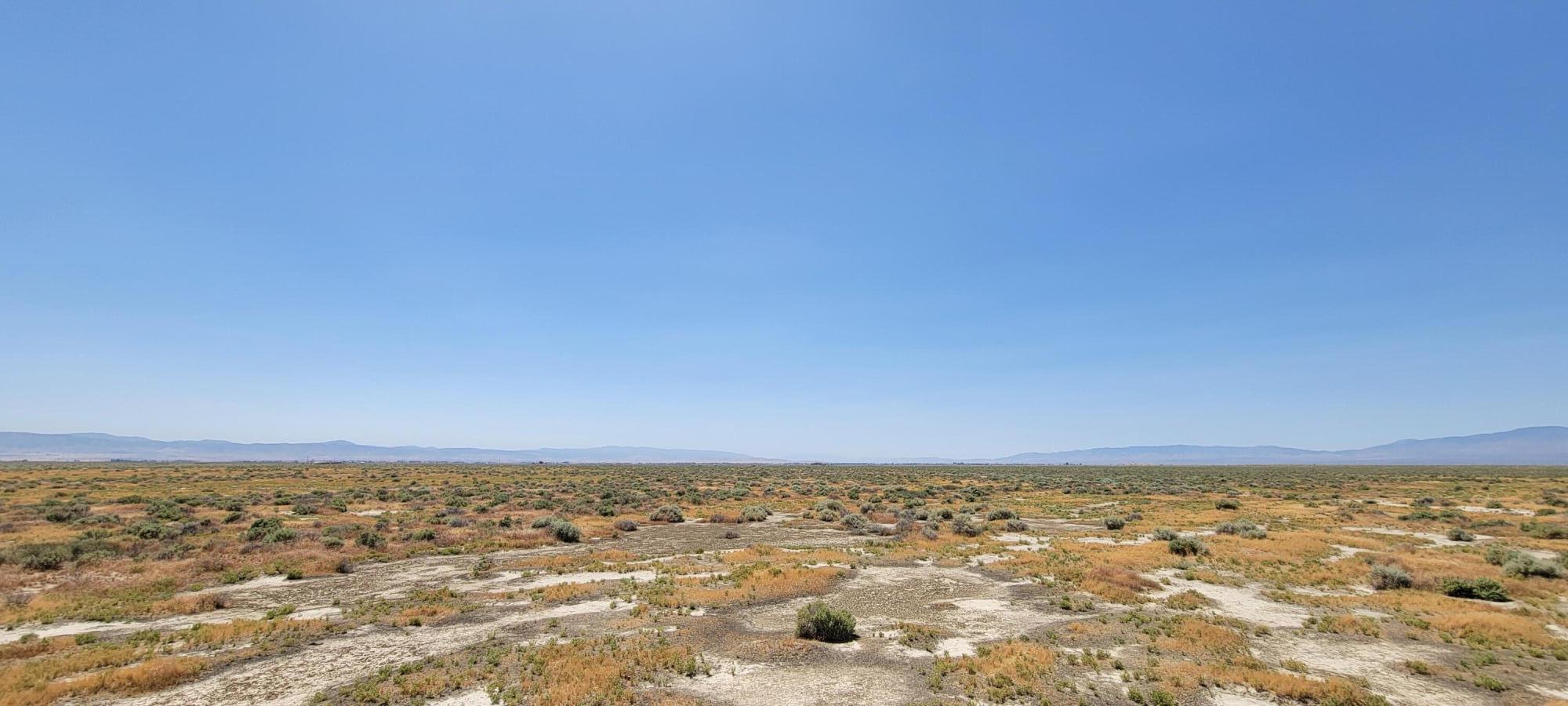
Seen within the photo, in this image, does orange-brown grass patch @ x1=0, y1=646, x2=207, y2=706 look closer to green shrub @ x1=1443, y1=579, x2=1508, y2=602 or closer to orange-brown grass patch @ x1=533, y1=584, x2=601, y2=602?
orange-brown grass patch @ x1=533, y1=584, x2=601, y2=602

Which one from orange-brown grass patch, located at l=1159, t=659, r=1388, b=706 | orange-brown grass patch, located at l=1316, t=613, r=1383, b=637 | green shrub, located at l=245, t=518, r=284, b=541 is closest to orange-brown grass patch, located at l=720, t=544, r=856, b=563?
orange-brown grass patch, located at l=1159, t=659, r=1388, b=706

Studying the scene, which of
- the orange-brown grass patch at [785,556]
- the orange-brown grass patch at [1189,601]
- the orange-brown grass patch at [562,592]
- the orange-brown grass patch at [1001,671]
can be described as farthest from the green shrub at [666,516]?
the orange-brown grass patch at [1189,601]

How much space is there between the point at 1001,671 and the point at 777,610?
7.58 metres

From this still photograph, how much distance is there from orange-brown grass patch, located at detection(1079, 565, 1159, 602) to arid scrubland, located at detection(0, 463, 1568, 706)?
171 mm

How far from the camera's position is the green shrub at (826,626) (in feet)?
51.6

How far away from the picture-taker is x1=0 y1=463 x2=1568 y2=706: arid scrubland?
1259cm

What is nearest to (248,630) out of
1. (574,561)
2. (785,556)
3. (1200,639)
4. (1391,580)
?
(574,561)

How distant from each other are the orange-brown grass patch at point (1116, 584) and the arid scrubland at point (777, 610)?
17 centimetres

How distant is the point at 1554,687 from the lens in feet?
40.8

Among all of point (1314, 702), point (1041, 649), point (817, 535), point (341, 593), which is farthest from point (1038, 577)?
point (341, 593)

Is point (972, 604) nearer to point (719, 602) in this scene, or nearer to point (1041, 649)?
point (1041, 649)

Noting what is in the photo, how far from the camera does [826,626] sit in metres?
15.7

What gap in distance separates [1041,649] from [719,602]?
9572 mm

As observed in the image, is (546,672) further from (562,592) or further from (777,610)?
(562,592)
